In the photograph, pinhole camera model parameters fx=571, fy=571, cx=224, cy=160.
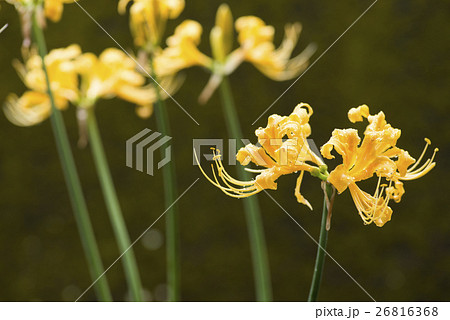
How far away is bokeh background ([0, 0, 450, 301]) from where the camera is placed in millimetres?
1156

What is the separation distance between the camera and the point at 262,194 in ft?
3.98

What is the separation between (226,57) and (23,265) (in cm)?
76

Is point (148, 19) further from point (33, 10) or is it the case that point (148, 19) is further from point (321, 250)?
point (321, 250)

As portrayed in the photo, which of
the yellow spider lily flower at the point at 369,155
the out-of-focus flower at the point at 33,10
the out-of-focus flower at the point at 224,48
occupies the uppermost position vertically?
the out-of-focus flower at the point at 224,48

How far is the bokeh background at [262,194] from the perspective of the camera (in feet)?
3.79

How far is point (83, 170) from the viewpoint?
129 cm

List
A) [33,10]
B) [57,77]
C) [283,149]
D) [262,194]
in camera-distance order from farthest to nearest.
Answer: [262,194]
[57,77]
[33,10]
[283,149]

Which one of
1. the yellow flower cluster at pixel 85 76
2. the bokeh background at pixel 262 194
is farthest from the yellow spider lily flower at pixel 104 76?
the bokeh background at pixel 262 194

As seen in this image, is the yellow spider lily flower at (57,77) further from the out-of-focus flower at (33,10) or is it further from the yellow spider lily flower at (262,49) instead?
the yellow spider lily flower at (262,49)

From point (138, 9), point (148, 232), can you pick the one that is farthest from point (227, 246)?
point (138, 9)

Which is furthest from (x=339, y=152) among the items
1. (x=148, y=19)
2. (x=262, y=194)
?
(x=262, y=194)

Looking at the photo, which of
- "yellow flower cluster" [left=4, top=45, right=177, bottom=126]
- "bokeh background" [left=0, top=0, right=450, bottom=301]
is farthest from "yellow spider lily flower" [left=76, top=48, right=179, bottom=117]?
"bokeh background" [left=0, top=0, right=450, bottom=301]

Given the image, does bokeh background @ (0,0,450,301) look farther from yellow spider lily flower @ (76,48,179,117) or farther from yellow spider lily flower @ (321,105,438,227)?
yellow spider lily flower @ (321,105,438,227)

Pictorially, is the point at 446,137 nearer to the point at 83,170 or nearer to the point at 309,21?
the point at 309,21
